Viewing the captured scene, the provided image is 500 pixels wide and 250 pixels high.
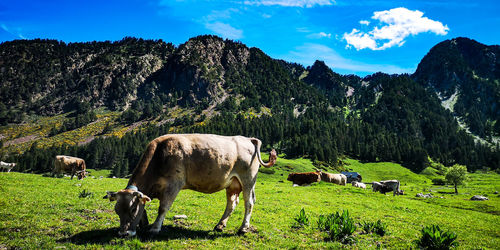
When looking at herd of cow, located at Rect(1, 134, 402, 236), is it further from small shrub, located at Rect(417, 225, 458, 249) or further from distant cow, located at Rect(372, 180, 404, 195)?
distant cow, located at Rect(372, 180, 404, 195)

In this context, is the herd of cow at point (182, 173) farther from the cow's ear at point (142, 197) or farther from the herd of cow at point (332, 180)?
the herd of cow at point (332, 180)

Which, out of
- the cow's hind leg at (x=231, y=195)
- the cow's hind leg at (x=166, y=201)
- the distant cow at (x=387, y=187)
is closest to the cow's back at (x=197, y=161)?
the cow's hind leg at (x=166, y=201)

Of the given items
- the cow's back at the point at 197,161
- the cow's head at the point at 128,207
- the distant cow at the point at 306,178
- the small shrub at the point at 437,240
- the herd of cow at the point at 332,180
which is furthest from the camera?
the distant cow at the point at 306,178

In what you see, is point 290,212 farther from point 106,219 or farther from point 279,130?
point 279,130

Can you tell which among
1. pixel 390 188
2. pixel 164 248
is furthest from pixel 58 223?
pixel 390 188

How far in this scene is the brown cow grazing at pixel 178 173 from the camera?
719 cm

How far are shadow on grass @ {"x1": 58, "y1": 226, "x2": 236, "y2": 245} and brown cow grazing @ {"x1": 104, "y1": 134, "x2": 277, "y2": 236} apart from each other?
326 millimetres

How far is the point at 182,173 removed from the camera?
319 inches

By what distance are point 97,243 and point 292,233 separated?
7542 mm

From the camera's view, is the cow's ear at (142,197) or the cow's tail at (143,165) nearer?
the cow's ear at (142,197)

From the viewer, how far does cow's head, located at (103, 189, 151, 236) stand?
7012mm

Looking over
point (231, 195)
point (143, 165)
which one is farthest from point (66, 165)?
point (231, 195)

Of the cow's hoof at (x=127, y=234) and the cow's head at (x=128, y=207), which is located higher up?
the cow's head at (x=128, y=207)

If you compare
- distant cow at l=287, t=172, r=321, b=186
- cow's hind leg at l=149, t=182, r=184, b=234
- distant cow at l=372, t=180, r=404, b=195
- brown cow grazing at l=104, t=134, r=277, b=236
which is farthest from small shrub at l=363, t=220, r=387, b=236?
distant cow at l=287, t=172, r=321, b=186
